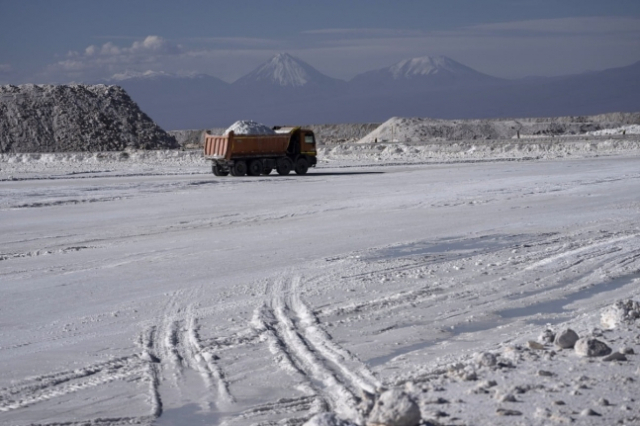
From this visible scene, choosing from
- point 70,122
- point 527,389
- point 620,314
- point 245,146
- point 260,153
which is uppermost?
point 70,122

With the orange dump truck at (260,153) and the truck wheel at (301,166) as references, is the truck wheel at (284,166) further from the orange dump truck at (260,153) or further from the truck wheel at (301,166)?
the truck wheel at (301,166)

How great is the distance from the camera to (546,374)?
6.27 metres

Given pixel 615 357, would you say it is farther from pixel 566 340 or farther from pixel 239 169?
pixel 239 169

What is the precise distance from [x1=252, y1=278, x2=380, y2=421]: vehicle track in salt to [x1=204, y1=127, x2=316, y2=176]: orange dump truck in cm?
2626

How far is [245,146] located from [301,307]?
27.2m

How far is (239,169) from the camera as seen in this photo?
36125 millimetres

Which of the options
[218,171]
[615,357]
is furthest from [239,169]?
[615,357]

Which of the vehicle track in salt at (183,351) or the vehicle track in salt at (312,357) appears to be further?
the vehicle track in salt at (183,351)

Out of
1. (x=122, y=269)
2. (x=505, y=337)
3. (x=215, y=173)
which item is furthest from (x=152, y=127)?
(x=505, y=337)

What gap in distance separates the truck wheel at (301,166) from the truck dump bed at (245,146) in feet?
2.81

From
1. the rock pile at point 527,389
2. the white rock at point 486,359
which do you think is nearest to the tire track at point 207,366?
the rock pile at point 527,389

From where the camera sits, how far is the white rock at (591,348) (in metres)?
6.69

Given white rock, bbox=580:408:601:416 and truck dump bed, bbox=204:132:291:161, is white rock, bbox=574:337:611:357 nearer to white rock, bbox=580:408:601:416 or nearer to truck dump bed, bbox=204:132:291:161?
white rock, bbox=580:408:601:416

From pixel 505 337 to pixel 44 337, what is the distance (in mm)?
4594
